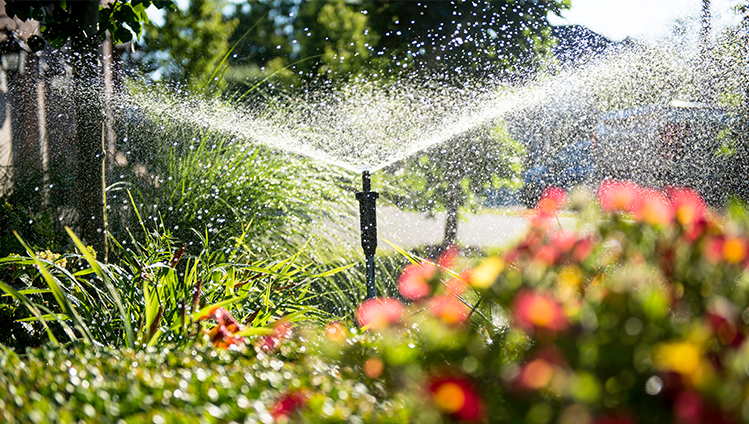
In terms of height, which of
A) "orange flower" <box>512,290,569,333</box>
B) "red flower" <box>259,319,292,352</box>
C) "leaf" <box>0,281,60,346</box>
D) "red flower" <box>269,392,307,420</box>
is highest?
"orange flower" <box>512,290,569,333</box>

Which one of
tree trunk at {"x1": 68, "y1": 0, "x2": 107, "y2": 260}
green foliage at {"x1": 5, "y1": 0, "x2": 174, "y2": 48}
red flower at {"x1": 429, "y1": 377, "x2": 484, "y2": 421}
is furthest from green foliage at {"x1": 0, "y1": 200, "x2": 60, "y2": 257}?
red flower at {"x1": 429, "y1": 377, "x2": 484, "y2": 421}

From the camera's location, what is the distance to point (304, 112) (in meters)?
4.83

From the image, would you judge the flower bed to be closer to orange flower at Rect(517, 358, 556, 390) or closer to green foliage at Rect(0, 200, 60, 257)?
orange flower at Rect(517, 358, 556, 390)

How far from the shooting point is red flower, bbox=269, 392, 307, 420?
2.86 ft

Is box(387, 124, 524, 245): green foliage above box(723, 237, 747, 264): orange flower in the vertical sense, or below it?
below

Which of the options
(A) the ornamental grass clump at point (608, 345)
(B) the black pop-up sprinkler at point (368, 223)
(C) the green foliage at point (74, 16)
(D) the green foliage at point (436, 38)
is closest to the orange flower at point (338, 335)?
(A) the ornamental grass clump at point (608, 345)

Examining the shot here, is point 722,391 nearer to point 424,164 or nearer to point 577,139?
point 424,164

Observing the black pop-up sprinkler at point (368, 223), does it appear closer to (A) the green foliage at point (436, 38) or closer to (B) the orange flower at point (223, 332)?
(B) the orange flower at point (223, 332)

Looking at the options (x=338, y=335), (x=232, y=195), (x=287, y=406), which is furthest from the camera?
(x=232, y=195)

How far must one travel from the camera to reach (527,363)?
104cm

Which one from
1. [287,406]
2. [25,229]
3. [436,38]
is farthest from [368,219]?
[436,38]

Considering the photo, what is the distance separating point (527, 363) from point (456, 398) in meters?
0.34

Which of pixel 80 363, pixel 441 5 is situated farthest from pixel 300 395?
pixel 441 5

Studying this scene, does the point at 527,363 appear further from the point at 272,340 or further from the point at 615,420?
the point at 272,340
